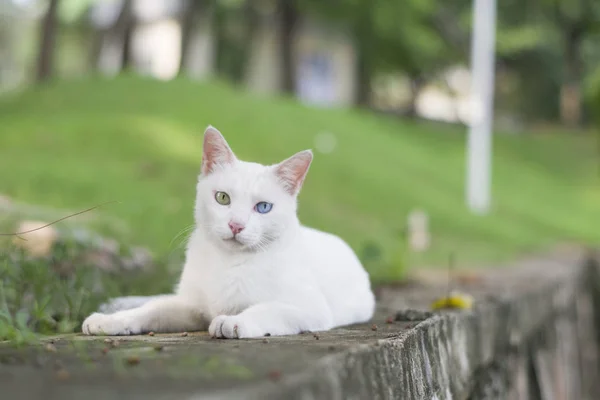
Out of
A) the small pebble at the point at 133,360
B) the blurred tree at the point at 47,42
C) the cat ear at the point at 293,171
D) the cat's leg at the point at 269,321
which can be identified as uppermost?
the blurred tree at the point at 47,42

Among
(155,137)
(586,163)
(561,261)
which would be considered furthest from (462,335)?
(586,163)

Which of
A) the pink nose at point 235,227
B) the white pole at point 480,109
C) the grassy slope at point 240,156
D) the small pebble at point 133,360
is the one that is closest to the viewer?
the small pebble at point 133,360

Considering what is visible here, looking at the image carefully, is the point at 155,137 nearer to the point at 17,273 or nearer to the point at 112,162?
the point at 112,162

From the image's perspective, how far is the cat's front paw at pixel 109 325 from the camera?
2.67 metres

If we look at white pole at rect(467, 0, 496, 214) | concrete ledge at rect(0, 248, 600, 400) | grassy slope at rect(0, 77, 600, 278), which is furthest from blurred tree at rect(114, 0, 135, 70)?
concrete ledge at rect(0, 248, 600, 400)

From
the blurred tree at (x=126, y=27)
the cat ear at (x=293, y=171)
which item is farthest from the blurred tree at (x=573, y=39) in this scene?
the cat ear at (x=293, y=171)

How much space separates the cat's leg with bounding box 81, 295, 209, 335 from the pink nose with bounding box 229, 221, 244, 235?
1.17 feet

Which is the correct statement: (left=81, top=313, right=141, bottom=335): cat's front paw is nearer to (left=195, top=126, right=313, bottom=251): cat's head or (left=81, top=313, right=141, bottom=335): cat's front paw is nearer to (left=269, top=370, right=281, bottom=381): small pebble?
(left=195, top=126, right=313, bottom=251): cat's head

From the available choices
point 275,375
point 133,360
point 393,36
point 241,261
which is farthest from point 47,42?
point 275,375

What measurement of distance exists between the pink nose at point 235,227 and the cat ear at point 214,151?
235 mm

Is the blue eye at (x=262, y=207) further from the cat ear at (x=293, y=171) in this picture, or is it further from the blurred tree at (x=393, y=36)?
the blurred tree at (x=393, y=36)

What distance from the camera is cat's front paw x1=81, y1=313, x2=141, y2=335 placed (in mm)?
2672

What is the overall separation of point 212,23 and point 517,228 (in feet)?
64.9

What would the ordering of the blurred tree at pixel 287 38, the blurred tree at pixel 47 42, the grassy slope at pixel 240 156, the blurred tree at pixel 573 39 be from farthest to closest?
the blurred tree at pixel 573 39, the blurred tree at pixel 287 38, the blurred tree at pixel 47 42, the grassy slope at pixel 240 156
